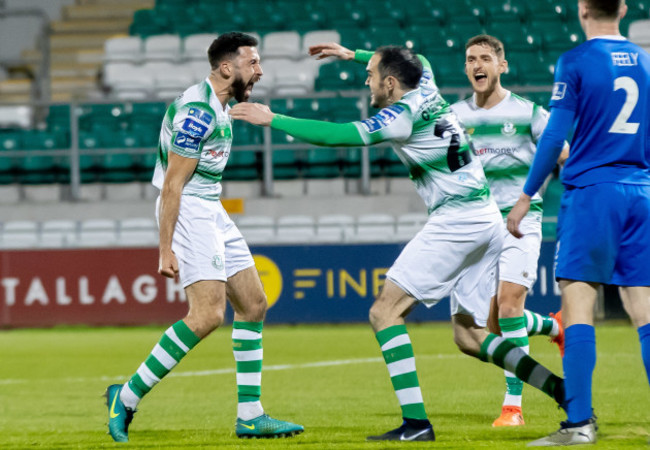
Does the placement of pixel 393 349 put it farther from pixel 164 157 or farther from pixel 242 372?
pixel 164 157

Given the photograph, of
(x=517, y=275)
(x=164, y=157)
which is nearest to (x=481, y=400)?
(x=517, y=275)

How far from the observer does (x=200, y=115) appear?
5914mm

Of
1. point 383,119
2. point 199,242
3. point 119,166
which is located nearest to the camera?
point 383,119

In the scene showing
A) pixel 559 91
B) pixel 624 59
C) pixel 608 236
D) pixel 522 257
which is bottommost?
pixel 522 257

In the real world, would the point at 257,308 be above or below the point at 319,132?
below

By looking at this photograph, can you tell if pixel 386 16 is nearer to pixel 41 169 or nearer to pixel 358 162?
pixel 358 162

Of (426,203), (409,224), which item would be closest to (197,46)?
(409,224)

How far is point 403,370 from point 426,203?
3.00ft

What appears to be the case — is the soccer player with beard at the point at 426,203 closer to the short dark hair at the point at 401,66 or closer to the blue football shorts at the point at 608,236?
the short dark hair at the point at 401,66

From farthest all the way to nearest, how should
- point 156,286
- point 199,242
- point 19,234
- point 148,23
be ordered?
point 148,23 < point 19,234 < point 156,286 < point 199,242

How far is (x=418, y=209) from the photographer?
54.1 feet

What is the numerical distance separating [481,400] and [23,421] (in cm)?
317

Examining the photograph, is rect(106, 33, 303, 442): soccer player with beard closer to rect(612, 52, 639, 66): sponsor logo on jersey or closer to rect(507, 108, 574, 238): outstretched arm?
rect(507, 108, 574, 238): outstretched arm

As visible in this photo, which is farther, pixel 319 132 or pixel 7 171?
pixel 7 171
